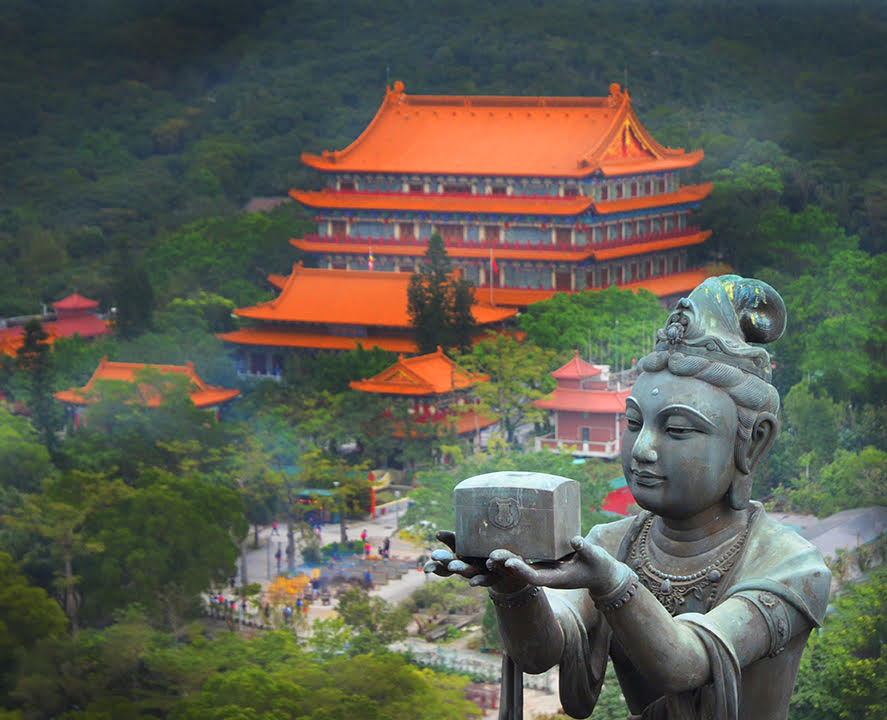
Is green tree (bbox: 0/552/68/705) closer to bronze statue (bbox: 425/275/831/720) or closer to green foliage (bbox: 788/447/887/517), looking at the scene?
green foliage (bbox: 788/447/887/517)

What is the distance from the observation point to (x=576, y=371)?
40500 millimetres

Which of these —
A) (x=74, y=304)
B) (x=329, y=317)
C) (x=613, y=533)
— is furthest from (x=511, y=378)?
(x=613, y=533)

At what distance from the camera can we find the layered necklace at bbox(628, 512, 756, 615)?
6559mm

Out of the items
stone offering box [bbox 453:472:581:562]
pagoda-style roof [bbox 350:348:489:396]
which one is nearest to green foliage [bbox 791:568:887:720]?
stone offering box [bbox 453:472:581:562]

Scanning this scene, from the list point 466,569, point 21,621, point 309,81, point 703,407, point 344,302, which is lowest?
point 21,621

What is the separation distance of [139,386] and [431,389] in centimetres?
660

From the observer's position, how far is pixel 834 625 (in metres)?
24.5

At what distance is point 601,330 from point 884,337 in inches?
265

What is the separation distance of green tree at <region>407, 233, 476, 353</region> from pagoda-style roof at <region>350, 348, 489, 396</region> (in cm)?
324

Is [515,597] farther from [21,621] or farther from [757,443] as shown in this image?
[21,621]

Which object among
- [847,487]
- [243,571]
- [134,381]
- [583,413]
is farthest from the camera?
[134,381]

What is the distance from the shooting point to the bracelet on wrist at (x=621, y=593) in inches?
232

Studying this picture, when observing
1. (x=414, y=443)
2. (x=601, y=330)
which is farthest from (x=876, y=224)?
(x=414, y=443)

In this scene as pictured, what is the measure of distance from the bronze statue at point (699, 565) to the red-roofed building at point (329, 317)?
41486 millimetres
